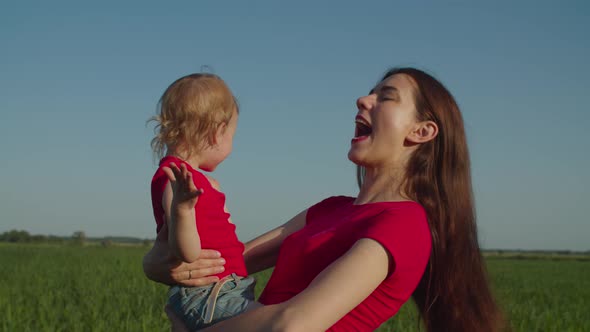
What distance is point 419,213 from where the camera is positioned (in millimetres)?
2285

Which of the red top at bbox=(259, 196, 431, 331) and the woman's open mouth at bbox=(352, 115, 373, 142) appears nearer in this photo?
the red top at bbox=(259, 196, 431, 331)

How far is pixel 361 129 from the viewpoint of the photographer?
8.57ft

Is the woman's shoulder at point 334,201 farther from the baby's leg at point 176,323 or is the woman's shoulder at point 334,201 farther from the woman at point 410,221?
the baby's leg at point 176,323

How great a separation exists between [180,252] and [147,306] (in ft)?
17.7

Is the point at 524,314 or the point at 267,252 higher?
the point at 267,252

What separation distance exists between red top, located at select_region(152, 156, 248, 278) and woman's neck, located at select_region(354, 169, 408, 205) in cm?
51

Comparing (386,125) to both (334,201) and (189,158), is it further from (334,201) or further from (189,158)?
(189,158)

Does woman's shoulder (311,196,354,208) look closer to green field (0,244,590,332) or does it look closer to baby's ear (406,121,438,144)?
baby's ear (406,121,438,144)

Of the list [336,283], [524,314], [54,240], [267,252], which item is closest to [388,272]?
[336,283]

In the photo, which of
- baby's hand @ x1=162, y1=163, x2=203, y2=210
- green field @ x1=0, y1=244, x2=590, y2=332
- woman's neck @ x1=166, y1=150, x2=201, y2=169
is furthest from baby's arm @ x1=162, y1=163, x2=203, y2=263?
green field @ x1=0, y1=244, x2=590, y2=332

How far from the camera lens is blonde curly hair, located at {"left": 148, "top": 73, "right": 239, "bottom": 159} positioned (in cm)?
271

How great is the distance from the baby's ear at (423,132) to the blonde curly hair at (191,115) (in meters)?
0.77

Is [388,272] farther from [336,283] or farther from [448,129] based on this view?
[448,129]

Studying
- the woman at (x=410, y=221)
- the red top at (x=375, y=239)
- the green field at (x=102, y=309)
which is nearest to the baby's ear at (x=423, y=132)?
the woman at (x=410, y=221)
